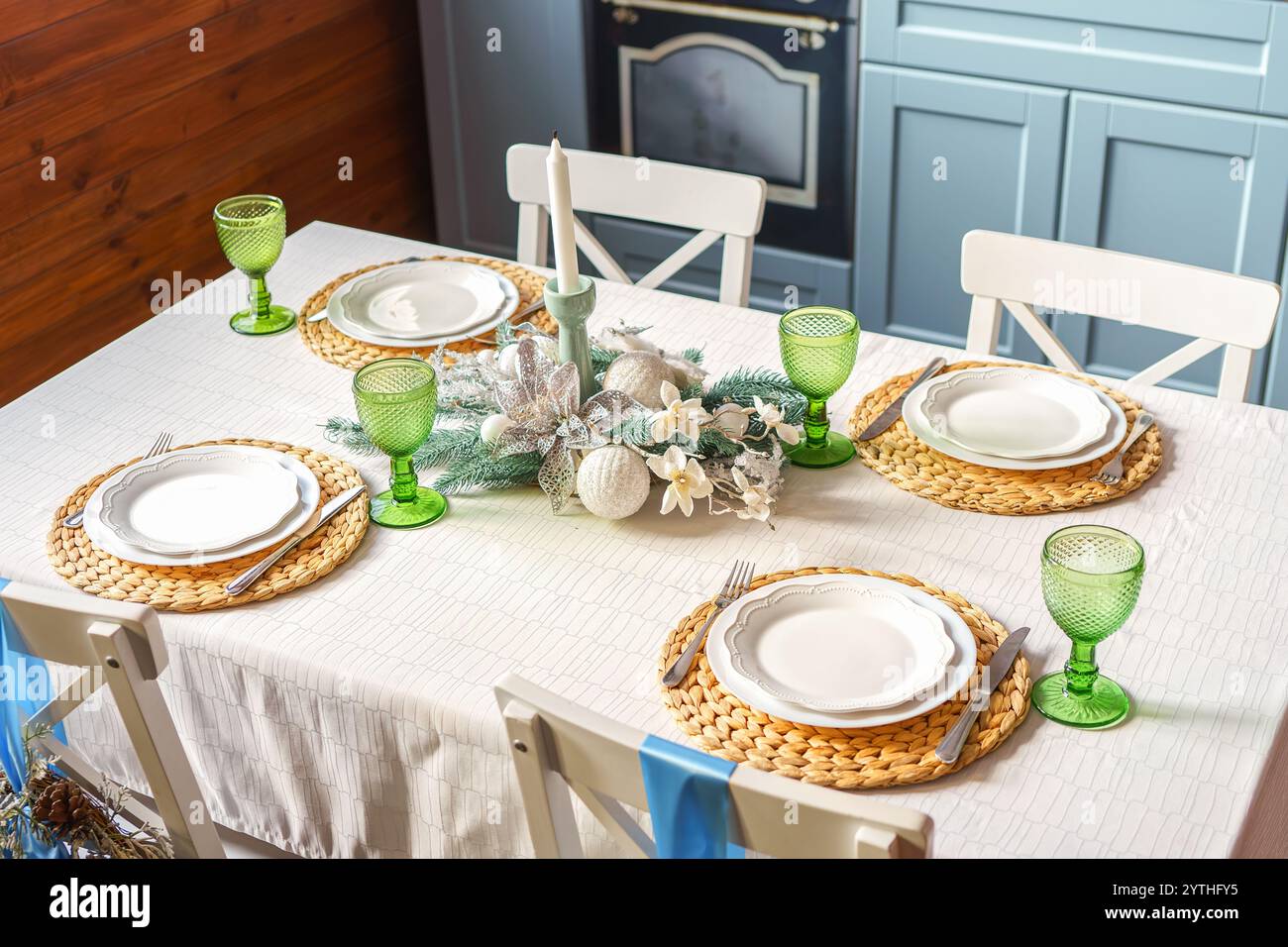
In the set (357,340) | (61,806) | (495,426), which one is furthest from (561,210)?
(61,806)

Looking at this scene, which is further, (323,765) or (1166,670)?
Answer: (323,765)

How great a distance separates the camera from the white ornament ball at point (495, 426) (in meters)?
1.40

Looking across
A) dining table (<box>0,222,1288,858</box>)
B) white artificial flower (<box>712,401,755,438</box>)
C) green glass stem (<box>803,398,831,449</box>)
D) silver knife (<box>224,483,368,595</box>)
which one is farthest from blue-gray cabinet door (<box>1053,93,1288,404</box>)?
silver knife (<box>224,483,368,595</box>)

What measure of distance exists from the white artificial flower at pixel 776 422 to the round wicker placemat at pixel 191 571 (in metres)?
0.41

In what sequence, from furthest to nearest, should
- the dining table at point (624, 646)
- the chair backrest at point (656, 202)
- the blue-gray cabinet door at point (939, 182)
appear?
the blue-gray cabinet door at point (939, 182) → the chair backrest at point (656, 202) → the dining table at point (624, 646)

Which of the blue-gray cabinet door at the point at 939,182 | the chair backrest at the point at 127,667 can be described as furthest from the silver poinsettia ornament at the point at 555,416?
the blue-gray cabinet door at the point at 939,182

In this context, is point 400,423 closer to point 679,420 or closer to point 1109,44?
point 679,420

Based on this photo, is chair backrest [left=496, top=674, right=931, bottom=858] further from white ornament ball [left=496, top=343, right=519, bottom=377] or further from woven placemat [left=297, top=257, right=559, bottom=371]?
woven placemat [left=297, top=257, right=559, bottom=371]

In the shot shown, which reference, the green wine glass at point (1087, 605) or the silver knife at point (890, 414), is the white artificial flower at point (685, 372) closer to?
the silver knife at point (890, 414)

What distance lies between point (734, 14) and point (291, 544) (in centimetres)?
181

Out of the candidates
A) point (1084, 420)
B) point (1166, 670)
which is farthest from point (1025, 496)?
point (1166, 670)

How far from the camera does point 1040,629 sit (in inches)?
47.3
